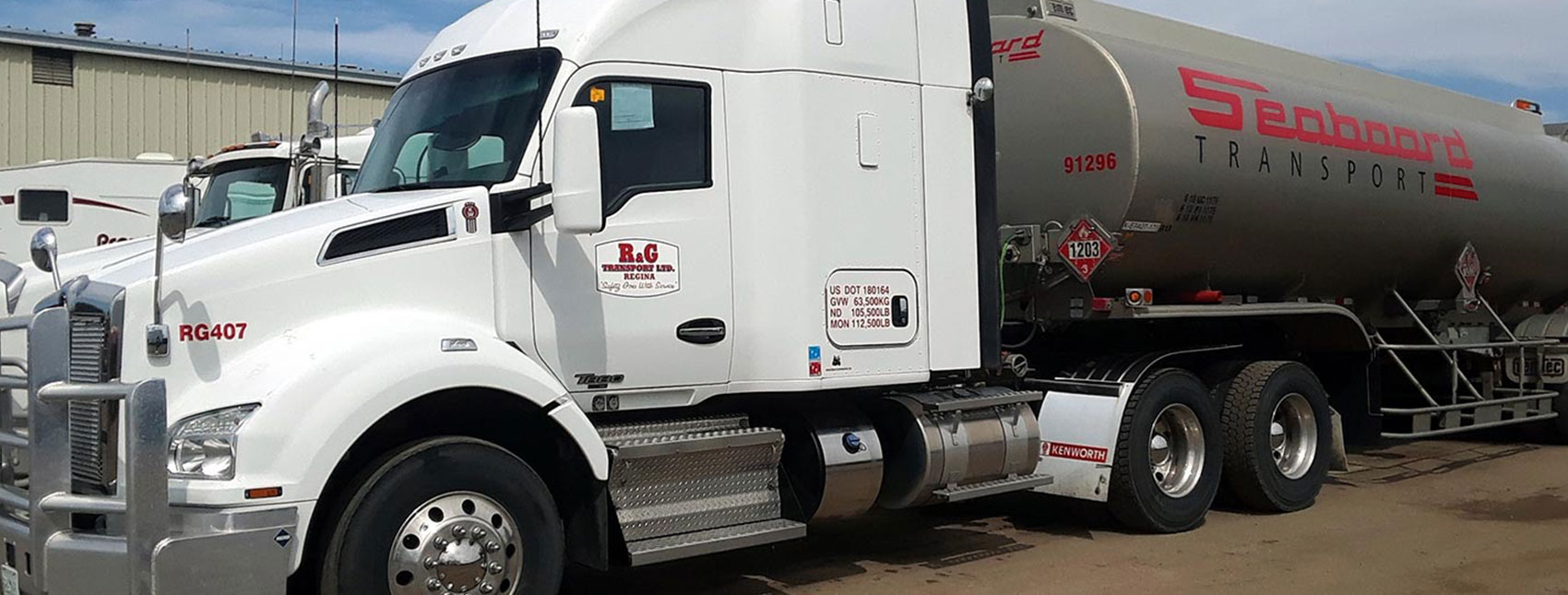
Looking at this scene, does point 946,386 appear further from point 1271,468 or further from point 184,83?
point 184,83

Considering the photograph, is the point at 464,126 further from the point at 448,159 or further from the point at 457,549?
the point at 457,549

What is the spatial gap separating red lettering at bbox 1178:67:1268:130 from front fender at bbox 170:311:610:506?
15.9ft

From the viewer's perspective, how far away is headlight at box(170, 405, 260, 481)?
4.80m

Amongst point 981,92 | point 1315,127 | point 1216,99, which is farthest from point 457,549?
point 1315,127

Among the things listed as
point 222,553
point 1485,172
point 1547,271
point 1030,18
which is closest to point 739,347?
point 222,553

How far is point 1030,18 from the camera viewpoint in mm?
8641

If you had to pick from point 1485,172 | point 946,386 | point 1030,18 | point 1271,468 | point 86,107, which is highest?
point 86,107

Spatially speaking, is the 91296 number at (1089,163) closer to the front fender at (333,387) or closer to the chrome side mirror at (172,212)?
the front fender at (333,387)

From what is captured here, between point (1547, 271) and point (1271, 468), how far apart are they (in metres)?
5.38

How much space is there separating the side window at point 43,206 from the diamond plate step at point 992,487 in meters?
10.3

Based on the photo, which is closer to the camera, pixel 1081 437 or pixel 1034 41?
pixel 1081 437

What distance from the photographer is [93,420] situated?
4926 millimetres

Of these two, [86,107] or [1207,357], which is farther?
[86,107]

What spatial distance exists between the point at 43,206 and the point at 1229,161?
11.3 meters
